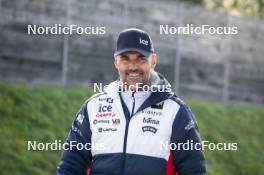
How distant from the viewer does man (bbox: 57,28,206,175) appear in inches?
199

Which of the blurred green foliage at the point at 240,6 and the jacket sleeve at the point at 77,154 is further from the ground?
the blurred green foliage at the point at 240,6

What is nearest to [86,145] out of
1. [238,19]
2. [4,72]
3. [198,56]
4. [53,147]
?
[53,147]

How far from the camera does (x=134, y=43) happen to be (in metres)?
5.16

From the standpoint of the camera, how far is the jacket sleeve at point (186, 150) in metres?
5.03

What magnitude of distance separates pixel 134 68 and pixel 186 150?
623mm

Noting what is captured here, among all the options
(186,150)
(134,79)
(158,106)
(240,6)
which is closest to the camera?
(186,150)

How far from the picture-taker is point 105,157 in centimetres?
509

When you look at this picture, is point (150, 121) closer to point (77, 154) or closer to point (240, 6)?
point (77, 154)

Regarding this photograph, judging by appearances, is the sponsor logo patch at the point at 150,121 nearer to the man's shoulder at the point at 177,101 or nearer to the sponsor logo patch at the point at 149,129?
the sponsor logo patch at the point at 149,129

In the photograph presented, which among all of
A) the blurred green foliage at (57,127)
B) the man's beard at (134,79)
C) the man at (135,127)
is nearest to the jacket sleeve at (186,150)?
the man at (135,127)

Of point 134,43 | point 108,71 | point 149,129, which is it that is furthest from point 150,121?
point 108,71

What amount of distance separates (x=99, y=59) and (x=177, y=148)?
7.34m

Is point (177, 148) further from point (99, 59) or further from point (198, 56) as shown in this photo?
point (198, 56)

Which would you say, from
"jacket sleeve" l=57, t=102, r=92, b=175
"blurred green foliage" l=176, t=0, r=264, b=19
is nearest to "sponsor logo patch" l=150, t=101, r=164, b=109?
"jacket sleeve" l=57, t=102, r=92, b=175
